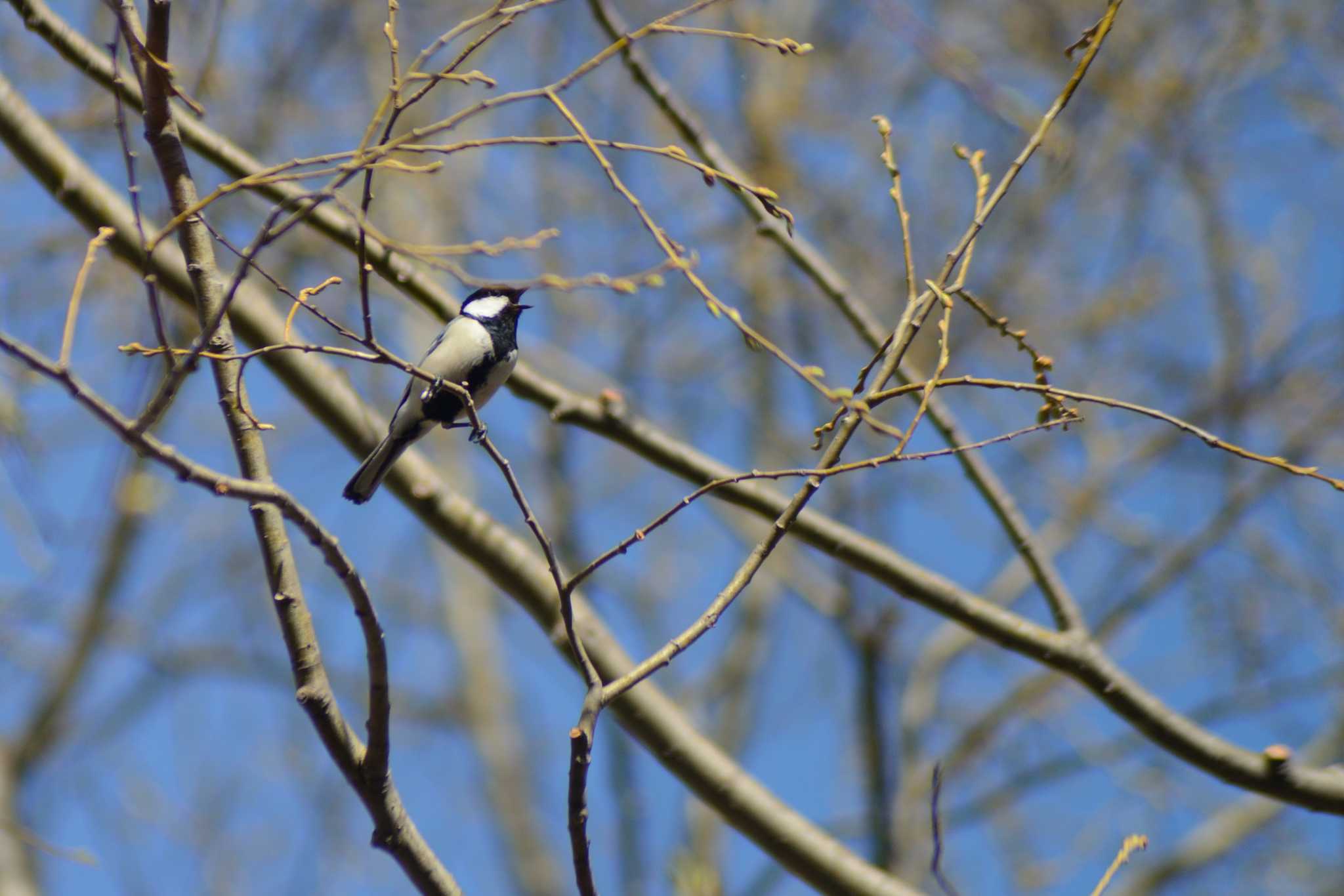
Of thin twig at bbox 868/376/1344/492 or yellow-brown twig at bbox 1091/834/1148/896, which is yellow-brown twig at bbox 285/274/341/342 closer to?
thin twig at bbox 868/376/1344/492

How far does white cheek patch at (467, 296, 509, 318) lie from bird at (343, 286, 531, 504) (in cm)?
1

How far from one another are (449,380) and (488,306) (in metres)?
0.59

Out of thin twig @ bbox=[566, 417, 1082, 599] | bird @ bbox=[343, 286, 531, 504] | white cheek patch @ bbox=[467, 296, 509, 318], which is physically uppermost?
white cheek patch @ bbox=[467, 296, 509, 318]

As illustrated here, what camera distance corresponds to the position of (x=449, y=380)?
8.45ft

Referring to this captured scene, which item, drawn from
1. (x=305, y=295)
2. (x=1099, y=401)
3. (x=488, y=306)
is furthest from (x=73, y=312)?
(x=488, y=306)

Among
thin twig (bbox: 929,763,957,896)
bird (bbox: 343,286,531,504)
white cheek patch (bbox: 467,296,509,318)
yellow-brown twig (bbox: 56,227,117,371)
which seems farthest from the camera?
white cheek patch (bbox: 467,296,509,318)

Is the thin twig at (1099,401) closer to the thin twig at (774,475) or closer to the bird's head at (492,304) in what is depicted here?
the thin twig at (774,475)

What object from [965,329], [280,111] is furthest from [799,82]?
[280,111]

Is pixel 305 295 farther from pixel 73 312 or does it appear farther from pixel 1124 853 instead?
pixel 1124 853

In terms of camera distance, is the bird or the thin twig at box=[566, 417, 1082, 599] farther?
the bird

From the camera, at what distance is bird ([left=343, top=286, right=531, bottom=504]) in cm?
264

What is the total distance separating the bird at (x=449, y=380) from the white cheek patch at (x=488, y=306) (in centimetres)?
1

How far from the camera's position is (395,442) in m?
2.67

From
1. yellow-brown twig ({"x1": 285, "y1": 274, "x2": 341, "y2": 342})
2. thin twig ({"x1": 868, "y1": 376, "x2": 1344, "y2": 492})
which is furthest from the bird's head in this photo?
thin twig ({"x1": 868, "y1": 376, "x2": 1344, "y2": 492})
